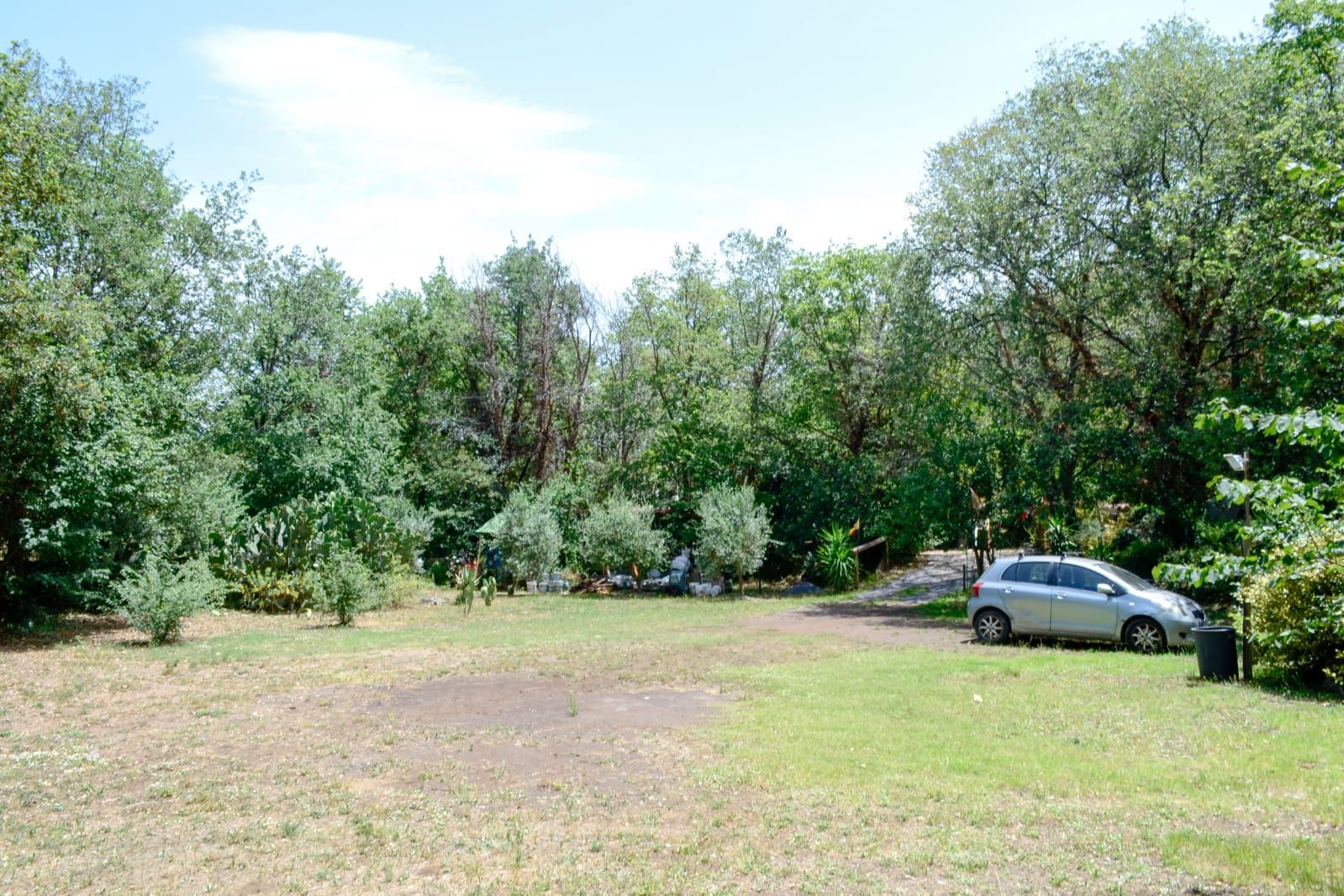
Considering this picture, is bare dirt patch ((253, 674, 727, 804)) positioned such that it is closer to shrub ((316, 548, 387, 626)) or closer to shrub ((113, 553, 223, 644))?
shrub ((113, 553, 223, 644))

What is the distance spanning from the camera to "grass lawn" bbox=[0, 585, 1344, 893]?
5.34m

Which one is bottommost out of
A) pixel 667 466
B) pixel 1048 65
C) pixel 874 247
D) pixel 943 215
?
pixel 667 466

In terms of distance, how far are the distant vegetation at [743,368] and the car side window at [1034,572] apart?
11.3 feet

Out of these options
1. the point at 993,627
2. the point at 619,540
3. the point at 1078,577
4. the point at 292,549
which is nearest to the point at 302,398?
the point at 292,549

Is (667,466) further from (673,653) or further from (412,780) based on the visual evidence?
(412,780)

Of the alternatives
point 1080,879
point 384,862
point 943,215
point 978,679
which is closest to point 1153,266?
point 943,215

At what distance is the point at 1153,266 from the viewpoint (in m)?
18.4

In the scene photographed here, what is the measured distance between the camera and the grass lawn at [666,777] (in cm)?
534

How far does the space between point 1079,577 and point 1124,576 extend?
0.71 m

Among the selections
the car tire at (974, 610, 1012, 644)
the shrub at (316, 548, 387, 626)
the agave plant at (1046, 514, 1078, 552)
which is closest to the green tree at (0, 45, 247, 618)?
the shrub at (316, 548, 387, 626)

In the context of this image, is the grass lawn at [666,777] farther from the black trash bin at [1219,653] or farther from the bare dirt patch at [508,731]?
the black trash bin at [1219,653]

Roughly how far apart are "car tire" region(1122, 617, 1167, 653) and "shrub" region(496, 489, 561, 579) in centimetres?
1658

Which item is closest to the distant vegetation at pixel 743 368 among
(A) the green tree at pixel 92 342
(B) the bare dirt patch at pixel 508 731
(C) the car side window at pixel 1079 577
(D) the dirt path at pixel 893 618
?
(A) the green tree at pixel 92 342

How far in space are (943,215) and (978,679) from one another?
13.2m
